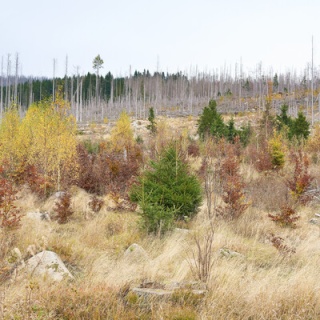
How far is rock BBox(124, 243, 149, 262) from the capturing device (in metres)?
5.55

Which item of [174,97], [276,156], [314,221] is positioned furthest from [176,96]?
[314,221]

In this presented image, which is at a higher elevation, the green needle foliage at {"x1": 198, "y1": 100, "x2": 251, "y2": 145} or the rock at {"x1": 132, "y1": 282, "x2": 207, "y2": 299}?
the green needle foliage at {"x1": 198, "y1": 100, "x2": 251, "y2": 145}

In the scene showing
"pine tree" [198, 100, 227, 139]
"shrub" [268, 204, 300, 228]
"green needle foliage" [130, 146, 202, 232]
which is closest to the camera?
"shrub" [268, 204, 300, 228]

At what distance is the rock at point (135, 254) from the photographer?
18.2 feet

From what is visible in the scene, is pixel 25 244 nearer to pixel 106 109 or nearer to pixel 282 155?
pixel 282 155

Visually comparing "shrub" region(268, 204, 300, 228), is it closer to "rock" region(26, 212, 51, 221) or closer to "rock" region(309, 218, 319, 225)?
"rock" region(309, 218, 319, 225)

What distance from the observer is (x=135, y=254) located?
18.6 feet

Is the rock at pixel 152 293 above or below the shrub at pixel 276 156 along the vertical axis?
below

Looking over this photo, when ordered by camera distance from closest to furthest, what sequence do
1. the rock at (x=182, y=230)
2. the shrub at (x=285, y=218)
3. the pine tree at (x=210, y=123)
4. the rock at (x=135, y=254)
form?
1. the rock at (x=135, y=254)
2. the rock at (x=182, y=230)
3. the shrub at (x=285, y=218)
4. the pine tree at (x=210, y=123)

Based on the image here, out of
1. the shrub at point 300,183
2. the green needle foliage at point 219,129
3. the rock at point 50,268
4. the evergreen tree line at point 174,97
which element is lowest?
→ the rock at point 50,268

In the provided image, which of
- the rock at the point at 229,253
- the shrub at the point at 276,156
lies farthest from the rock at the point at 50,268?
the shrub at the point at 276,156

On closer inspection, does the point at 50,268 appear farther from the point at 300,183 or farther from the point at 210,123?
the point at 210,123

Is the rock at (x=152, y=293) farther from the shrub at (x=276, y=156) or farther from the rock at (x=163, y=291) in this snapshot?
the shrub at (x=276, y=156)

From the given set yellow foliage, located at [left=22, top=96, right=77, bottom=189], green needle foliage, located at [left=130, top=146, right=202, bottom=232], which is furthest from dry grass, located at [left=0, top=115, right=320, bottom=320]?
yellow foliage, located at [left=22, top=96, right=77, bottom=189]
